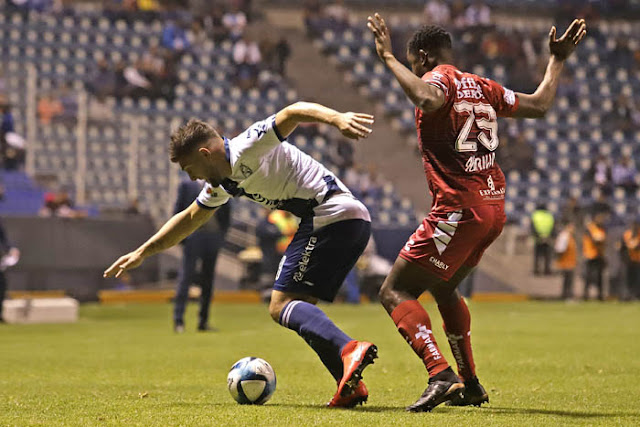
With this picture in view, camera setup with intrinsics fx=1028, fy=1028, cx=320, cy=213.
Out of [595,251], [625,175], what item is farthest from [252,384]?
[625,175]

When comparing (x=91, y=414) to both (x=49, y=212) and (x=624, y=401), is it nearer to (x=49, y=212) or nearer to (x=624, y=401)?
(x=624, y=401)

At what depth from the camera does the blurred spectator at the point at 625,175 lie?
28.8 metres

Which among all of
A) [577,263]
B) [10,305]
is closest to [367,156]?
[577,263]

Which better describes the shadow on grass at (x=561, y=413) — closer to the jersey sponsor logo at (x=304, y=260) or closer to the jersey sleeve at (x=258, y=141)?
the jersey sponsor logo at (x=304, y=260)

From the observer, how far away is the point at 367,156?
2977cm

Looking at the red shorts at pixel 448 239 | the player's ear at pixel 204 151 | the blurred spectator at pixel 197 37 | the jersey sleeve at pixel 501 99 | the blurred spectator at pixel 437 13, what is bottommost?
the blurred spectator at pixel 197 37

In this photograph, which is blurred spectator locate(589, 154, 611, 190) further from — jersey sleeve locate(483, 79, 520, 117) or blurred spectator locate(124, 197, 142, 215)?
jersey sleeve locate(483, 79, 520, 117)

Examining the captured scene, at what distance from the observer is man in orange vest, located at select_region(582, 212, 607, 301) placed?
80.9 ft

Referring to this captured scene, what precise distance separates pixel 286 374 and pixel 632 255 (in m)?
17.6

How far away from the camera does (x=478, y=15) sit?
33656 millimetres

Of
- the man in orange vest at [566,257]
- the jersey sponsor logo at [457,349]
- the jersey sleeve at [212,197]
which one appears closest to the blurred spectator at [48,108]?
the man in orange vest at [566,257]

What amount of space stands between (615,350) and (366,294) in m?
13.0

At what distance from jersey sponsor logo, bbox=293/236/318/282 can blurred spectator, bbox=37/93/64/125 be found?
59.8 feet

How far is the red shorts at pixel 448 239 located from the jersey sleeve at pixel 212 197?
125 cm
